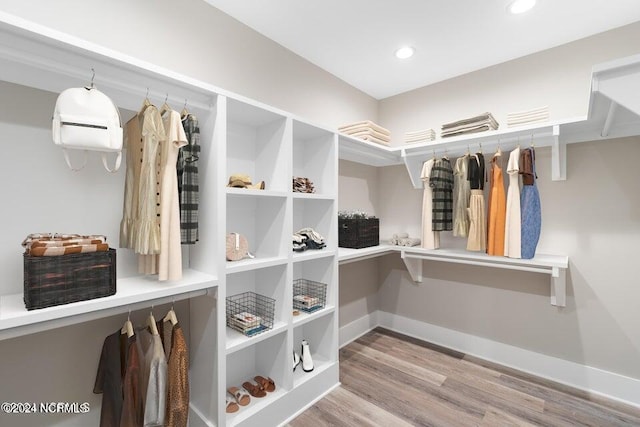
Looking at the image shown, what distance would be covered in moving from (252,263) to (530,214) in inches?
76.2

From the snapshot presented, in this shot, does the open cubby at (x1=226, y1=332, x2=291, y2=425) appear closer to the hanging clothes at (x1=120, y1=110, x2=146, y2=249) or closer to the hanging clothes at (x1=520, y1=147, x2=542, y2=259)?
the hanging clothes at (x1=120, y1=110, x2=146, y2=249)

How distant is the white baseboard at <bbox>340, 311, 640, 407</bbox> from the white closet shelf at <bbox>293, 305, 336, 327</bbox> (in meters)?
0.86

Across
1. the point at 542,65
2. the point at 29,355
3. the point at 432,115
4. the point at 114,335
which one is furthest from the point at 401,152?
the point at 29,355

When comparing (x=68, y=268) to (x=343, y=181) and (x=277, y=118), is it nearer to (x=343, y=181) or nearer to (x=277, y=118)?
(x=277, y=118)

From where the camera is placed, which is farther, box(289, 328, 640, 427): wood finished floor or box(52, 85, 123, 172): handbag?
box(289, 328, 640, 427): wood finished floor

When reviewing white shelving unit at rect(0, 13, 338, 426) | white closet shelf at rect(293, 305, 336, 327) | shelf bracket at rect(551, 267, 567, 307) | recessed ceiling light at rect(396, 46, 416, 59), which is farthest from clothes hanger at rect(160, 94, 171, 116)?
shelf bracket at rect(551, 267, 567, 307)

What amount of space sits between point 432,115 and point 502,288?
1.73 meters

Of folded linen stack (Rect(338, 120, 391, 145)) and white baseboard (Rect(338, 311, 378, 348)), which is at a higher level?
folded linen stack (Rect(338, 120, 391, 145))

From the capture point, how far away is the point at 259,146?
198cm

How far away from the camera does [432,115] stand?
292 cm

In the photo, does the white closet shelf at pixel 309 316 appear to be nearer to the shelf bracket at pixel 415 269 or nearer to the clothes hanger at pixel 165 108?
the shelf bracket at pixel 415 269

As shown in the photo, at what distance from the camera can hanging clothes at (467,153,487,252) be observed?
90.8 inches

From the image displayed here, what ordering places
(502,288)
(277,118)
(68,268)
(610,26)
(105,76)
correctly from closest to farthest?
(68,268) → (105,76) → (277,118) → (610,26) → (502,288)

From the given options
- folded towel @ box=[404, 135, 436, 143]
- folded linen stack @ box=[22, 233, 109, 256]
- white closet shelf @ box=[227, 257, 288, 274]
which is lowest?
white closet shelf @ box=[227, 257, 288, 274]
